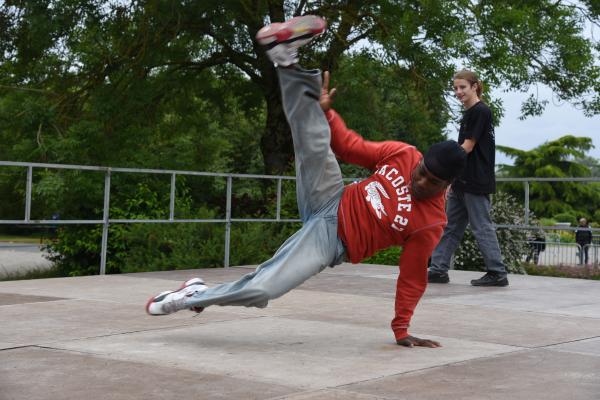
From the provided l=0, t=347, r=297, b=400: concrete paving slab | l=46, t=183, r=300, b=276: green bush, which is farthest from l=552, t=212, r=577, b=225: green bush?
l=0, t=347, r=297, b=400: concrete paving slab

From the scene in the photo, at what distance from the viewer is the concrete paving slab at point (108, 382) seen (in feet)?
12.0

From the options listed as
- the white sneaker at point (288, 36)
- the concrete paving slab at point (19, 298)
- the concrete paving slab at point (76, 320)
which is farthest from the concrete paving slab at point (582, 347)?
the concrete paving slab at point (19, 298)

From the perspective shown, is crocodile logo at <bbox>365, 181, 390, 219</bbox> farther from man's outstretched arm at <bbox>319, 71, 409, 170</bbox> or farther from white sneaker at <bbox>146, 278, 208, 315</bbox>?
white sneaker at <bbox>146, 278, 208, 315</bbox>

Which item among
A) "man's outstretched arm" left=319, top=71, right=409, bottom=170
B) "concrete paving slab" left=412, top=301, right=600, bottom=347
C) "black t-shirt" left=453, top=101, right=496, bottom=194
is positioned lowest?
"concrete paving slab" left=412, top=301, right=600, bottom=347

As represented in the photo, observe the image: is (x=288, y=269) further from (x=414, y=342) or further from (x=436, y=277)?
(x=436, y=277)

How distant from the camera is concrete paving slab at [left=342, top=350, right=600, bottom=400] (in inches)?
151

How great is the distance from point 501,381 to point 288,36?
191 centimetres

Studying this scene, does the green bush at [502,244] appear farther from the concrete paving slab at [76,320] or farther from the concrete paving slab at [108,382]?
the concrete paving slab at [108,382]

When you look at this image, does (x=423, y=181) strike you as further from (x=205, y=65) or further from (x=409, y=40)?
(x=205, y=65)

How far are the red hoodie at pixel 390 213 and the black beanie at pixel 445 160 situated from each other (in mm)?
253

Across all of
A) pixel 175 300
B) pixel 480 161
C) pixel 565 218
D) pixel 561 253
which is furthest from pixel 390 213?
pixel 565 218

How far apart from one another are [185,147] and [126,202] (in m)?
7.01

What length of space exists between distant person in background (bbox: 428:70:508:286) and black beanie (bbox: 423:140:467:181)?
10.7 feet

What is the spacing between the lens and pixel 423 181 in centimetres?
465
